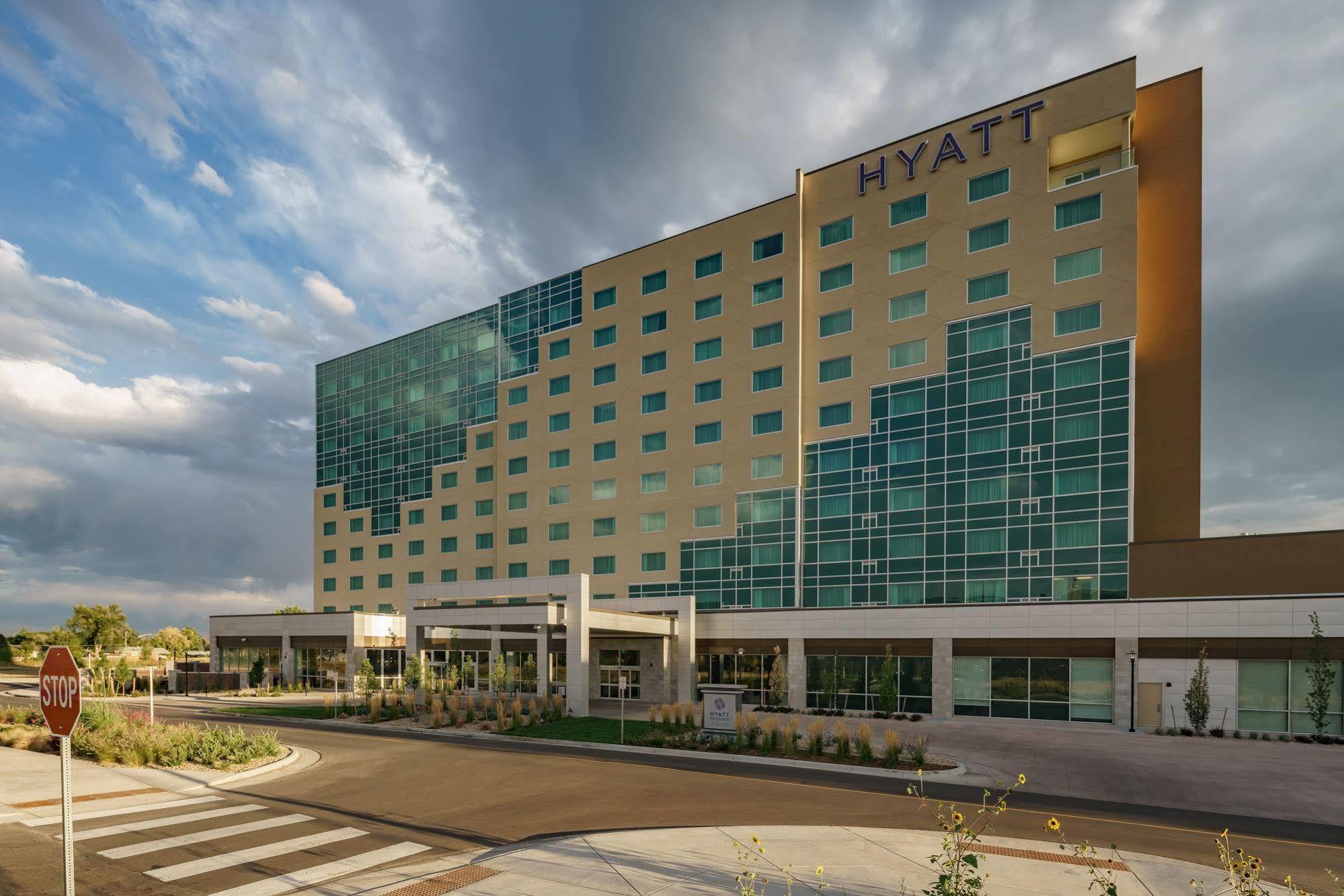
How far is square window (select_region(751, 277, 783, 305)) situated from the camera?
5253 centimetres

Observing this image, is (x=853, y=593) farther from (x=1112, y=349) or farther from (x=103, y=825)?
(x=103, y=825)

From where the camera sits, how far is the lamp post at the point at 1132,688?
35688 millimetres

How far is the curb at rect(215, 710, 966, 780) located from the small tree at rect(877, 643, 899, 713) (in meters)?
13.9

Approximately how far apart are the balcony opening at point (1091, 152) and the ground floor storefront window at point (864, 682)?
90.5 ft

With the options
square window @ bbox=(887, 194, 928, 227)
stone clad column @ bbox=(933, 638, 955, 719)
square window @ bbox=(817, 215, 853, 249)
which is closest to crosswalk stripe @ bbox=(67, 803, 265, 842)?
stone clad column @ bbox=(933, 638, 955, 719)

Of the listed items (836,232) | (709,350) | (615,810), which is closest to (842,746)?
(615,810)

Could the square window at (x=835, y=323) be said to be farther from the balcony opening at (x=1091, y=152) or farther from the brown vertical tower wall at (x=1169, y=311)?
the brown vertical tower wall at (x=1169, y=311)

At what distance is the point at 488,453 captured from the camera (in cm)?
6725

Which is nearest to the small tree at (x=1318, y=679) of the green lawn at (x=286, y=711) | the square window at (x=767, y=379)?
the square window at (x=767, y=379)

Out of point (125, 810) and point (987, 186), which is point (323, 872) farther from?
point (987, 186)

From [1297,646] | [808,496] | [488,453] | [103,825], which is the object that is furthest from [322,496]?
[1297,646]

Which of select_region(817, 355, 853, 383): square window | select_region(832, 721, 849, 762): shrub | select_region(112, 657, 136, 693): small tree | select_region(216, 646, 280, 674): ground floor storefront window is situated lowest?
select_region(216, 646, 280, 674): ground floor storefront window

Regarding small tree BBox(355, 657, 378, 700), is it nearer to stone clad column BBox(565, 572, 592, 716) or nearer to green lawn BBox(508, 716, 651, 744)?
stone clad column BBox(565, 572, 592, 716)

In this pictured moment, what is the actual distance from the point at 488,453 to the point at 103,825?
52542 millimetres
